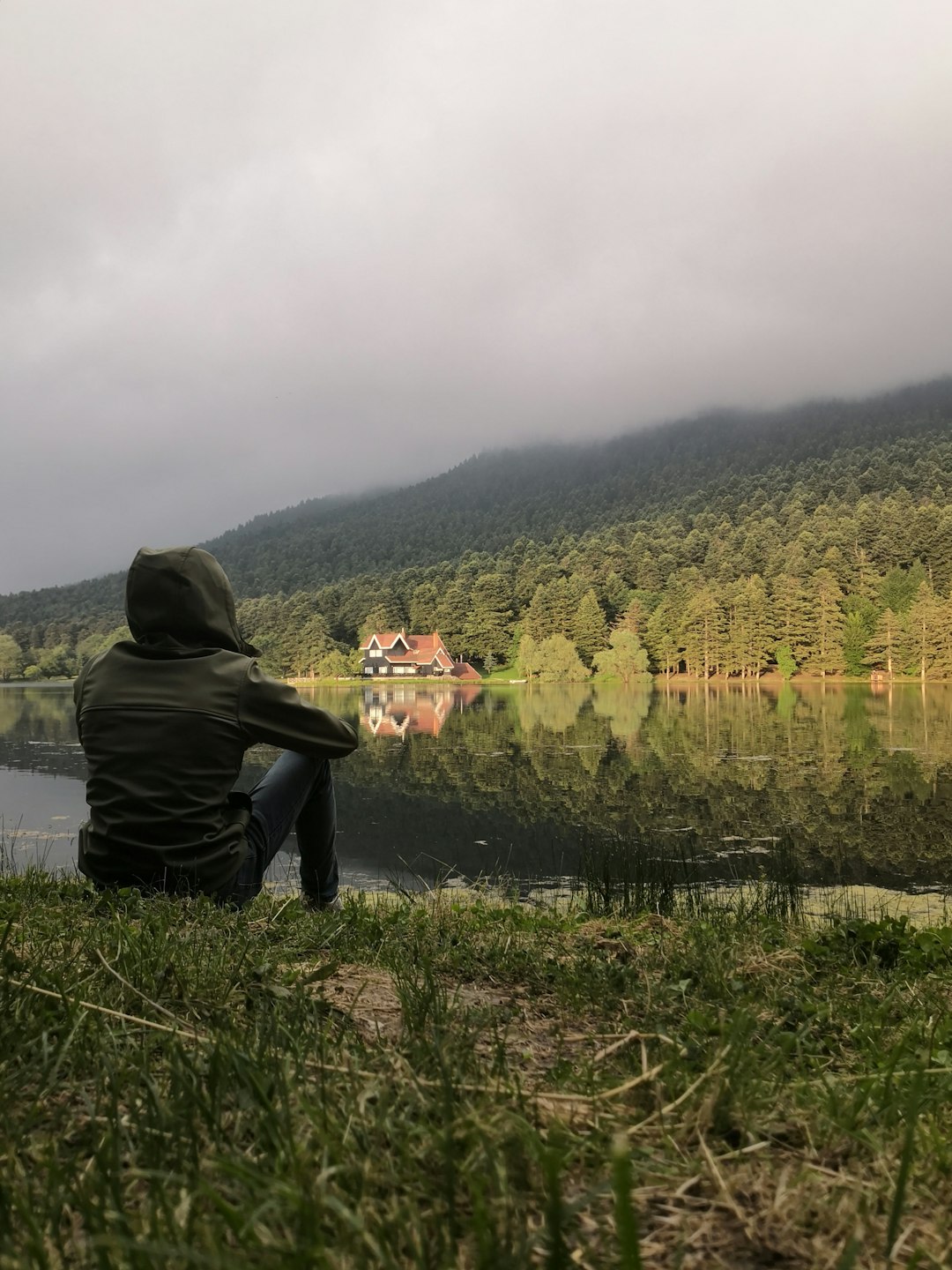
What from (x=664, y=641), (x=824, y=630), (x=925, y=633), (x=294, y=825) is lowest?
(x=664, y=641)

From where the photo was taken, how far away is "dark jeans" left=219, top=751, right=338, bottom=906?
10.1ft

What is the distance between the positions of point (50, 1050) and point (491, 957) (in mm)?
1424

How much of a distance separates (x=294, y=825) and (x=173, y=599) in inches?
46.7

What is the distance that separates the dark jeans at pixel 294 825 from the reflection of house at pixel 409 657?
218 feet

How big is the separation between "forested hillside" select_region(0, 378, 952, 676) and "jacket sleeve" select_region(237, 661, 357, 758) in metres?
52.4

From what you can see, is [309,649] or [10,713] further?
[309,649]

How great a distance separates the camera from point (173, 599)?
2.79 meters

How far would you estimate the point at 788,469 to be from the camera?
367 feet

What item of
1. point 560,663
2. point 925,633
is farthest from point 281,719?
point 560,663

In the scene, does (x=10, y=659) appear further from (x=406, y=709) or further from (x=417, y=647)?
(x=406, y=709)

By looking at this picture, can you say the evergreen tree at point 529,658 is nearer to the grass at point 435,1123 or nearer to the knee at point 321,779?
the knee at point 321,779

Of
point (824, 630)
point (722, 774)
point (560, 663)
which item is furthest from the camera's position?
point (560, 663)

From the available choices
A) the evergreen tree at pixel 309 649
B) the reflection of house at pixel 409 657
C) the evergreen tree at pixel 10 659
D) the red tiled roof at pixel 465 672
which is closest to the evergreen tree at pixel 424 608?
the reflection of house at pixel 409 657

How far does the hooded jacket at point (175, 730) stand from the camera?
2656mm
